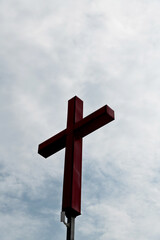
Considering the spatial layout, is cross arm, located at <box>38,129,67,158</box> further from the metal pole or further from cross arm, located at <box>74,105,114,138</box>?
the metal pole

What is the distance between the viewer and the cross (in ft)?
30.9

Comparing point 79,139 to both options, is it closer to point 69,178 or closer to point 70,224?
point 69,178

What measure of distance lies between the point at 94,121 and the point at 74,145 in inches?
36.0

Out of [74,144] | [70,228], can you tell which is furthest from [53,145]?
[70,228]

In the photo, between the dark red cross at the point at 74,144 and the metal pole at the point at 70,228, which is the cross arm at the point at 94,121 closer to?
the dark red cross at the point at 74,144

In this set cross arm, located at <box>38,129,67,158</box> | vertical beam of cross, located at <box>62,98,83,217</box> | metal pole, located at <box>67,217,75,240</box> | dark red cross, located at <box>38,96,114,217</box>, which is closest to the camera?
metal pole, located at <box>67,217,75,240</box>

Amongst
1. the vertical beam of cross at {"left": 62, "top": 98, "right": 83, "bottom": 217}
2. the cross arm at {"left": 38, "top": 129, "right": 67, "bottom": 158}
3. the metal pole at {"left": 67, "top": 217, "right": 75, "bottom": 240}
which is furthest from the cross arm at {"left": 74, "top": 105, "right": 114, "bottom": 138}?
the metal pole at {"left": 67, "top": 217, "right": 75, "bottom": 240}

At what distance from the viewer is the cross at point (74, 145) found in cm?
941

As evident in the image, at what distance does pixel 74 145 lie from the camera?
1053 cm

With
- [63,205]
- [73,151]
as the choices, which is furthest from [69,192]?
[73,151]

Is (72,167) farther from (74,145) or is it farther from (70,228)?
(70,228)

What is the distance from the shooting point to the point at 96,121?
10586 millimetres

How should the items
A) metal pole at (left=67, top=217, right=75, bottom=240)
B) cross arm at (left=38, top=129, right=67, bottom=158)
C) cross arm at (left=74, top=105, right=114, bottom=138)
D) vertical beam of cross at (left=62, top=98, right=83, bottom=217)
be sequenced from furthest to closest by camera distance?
cross arm at (left=38, top=129, right=67, bottom=158) < cross arm at (left=74, top=105, right=114, bottom=138) < vertical beam of cross at (left=62, top=98, right=83, bottom=217) < metal pole at (left=67, top=217, right=75, bottom=240)

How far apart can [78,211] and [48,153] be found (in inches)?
117
